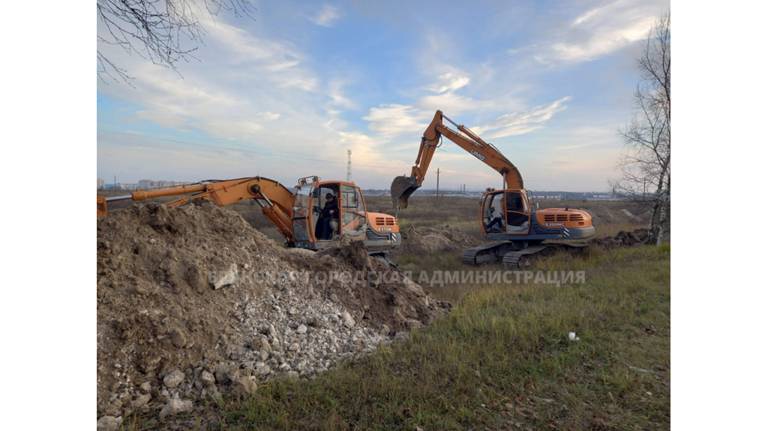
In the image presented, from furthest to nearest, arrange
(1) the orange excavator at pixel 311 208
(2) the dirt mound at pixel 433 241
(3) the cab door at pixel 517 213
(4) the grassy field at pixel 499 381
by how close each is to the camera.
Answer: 1. (2) the dirt mound at pixel 433 241
2. (3) the cab door at pixel 517 213
3. (1) the orange excavator at pixel 311 208
4. (4) the grassy field at pixel 499 381

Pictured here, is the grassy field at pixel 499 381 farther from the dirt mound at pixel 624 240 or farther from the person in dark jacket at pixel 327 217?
the dirt mound at pixel 624 240

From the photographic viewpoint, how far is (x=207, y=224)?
6.54 metres

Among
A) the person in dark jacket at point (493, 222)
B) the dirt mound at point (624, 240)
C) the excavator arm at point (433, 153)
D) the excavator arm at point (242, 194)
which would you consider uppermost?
the excavator arm at point (433, 153)

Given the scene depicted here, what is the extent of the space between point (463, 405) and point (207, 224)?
4.77m

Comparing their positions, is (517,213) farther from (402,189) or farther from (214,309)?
(214,309)

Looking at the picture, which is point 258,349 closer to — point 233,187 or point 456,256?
point 233,187

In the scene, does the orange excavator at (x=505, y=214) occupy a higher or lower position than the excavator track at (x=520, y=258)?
higher

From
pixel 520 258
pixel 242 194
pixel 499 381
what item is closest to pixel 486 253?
pixel 520 258

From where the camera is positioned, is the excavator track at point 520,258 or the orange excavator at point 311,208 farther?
the excavator track at point 520,258

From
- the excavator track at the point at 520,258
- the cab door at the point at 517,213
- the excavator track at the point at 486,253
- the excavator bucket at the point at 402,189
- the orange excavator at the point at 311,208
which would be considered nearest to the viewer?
the orange excavator at the point at 311,208

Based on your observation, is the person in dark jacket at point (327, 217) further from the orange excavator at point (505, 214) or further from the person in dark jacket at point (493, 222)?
the person in dark jacket at point (493, 222)

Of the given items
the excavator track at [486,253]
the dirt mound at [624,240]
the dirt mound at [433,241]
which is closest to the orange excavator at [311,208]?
the excavator track at [486,253]

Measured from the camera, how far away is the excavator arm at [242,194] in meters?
7.29

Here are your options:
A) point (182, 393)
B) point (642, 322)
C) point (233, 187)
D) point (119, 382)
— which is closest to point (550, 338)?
point (642, 322)
